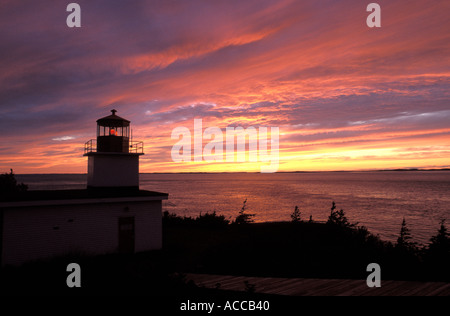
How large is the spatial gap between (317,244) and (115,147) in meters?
13.3

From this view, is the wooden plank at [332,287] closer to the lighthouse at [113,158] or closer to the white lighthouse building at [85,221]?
the white lighthouse building at [85,221]

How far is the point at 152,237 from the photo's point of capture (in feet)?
48.5

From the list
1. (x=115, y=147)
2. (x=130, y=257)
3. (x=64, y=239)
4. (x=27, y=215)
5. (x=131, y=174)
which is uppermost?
(x=115, y=147)

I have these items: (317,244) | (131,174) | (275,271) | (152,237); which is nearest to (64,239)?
(152,237)

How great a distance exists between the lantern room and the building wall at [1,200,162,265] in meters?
4.93

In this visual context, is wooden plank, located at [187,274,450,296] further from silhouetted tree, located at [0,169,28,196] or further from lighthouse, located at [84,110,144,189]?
silhouetted tree, located at [0,169,28,196]

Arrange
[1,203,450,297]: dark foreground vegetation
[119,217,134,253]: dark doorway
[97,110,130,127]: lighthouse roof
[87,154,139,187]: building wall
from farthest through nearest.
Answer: [97,110,130,127]: lighthouse roof, [87,154,139,187]: building wall, [119,217,134,253]: dark doorway, [1,203,450,297]: dark foreground vegetation

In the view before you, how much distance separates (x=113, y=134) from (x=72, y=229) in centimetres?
701

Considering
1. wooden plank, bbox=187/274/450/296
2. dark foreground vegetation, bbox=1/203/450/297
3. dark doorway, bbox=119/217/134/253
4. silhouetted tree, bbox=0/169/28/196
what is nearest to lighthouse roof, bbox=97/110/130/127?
dark doorway, bbox=119/217/134/253

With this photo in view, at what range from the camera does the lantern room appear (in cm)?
1747

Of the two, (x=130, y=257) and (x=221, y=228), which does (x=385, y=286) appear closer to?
(x=130, y=257)

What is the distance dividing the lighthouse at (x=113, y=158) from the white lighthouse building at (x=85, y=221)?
58 mm
